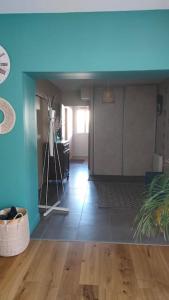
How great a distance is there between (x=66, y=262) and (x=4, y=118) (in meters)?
1.71

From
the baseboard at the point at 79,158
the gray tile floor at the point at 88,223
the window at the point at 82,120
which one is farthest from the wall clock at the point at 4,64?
the window at the point at 82,120

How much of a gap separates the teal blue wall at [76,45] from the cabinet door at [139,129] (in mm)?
A: 3326

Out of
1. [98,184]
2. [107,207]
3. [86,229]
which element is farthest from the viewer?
[98,184]

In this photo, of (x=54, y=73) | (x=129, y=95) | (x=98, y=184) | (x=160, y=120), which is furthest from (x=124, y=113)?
(x=54, y=73)

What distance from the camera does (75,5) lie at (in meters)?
2.26

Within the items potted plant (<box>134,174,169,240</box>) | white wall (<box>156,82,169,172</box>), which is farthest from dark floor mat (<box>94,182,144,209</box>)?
potted plant (<box>134,174,169,240</box>)

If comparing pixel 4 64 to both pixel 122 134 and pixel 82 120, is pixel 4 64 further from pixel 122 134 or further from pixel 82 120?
pixel 82 120

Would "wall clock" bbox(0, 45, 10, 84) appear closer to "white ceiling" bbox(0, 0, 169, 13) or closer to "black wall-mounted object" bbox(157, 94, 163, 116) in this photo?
"white ceiling" bbox(0, 0, 169, 13)

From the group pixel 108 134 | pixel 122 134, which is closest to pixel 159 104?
pixel 122 134

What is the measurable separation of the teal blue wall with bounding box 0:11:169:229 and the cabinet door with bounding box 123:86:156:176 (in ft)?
10.9

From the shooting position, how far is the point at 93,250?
2475 millimetres

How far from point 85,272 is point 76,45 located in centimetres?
234

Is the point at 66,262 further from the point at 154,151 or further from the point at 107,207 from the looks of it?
the point at 154,151

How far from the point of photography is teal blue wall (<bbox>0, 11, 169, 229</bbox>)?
2.37 meters
